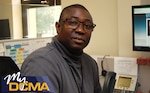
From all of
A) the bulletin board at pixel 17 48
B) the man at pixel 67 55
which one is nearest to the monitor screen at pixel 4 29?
the bulletin board at pixel 17 48

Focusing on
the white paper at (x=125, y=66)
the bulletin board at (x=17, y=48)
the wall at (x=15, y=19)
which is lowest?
the white paper at (x=125, y=66)

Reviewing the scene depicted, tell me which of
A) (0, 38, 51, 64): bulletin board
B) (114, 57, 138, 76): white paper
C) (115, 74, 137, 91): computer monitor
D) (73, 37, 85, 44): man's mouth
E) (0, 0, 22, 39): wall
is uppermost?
(0, 0, 22, 39): wall

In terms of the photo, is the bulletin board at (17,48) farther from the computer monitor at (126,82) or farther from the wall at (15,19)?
the wall at (15,19)

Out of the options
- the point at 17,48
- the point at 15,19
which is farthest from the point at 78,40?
the point at 15,19

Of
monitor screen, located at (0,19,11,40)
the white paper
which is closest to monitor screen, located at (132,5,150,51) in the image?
the white paper

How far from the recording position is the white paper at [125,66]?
1.92 m

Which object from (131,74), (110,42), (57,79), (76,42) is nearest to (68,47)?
(76,42)

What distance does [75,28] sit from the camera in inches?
37.5

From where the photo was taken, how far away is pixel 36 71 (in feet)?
2.67

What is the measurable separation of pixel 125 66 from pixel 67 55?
107 centimetres

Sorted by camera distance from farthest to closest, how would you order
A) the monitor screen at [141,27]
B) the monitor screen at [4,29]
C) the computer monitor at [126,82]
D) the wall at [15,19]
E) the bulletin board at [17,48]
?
the wall at [15,19]
the monitor screen at [4,29]
the bulletin board at [17,48]
the computer monitor at [126,82]
the monitor screen at [141,27]

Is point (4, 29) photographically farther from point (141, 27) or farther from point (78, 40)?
point (78, 40)

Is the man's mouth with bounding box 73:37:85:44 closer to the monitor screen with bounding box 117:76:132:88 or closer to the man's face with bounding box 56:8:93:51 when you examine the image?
the man's face with bounding box 56:8:93:51

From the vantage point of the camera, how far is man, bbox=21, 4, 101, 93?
2.85ft
